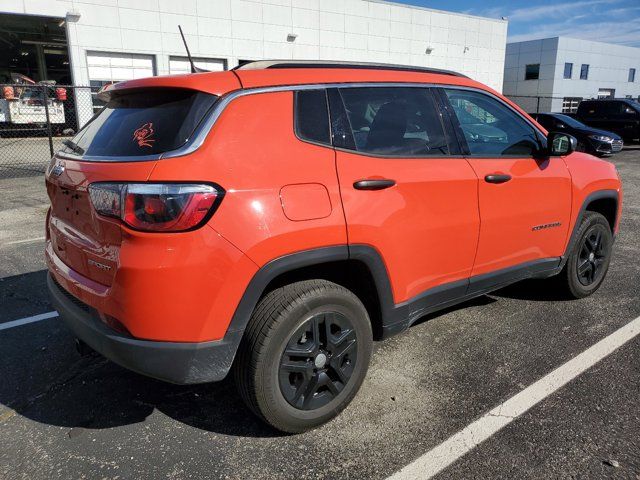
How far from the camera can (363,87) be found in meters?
2.84

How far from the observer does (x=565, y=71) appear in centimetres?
5103

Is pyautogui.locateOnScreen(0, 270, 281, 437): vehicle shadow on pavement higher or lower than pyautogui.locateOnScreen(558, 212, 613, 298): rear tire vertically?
lower

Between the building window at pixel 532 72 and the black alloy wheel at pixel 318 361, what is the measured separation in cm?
5614

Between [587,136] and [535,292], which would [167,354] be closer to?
[535,292]

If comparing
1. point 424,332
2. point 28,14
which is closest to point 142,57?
point 28,14

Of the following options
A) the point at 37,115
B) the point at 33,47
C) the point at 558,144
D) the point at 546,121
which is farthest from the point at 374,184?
the point at 33,47

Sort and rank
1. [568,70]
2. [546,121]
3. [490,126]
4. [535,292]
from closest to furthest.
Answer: [490,126], [535,292], [546,121], [568,70]

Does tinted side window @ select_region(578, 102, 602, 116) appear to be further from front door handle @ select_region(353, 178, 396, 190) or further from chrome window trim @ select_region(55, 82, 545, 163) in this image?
front door handle @ select_region(353, 178, 396, 190)

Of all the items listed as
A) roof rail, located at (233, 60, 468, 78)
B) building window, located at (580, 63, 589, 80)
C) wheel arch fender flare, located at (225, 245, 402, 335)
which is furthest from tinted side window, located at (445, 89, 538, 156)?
building window, located at (580, 63, 589, 80)

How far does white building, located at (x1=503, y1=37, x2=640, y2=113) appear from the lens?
4962cm

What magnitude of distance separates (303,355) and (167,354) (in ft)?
2.20

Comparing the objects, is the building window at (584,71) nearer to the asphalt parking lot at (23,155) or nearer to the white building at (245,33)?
the white building at (245,33)

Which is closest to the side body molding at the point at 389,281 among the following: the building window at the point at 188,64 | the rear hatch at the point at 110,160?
the rear hatch at the point at 110,160

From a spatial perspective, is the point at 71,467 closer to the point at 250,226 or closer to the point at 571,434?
the point at 250,226
